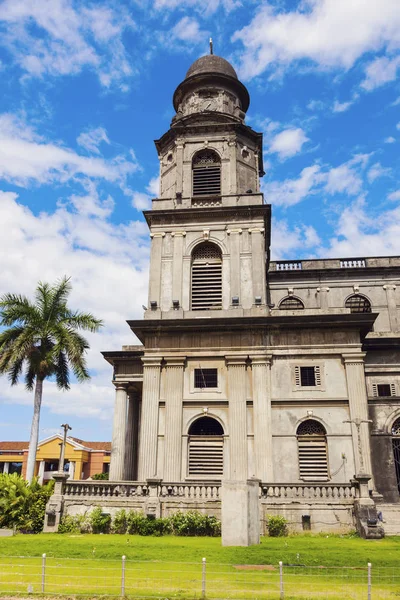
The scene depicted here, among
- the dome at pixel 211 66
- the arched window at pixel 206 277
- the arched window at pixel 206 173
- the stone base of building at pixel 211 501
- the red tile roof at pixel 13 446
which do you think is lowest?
the stone base of building at pixel 211 501

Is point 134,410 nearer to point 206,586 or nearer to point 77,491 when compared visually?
point 77,491

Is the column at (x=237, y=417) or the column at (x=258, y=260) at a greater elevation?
the column at (x=258, y=260)

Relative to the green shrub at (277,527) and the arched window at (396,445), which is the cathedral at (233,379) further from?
the green shrub at (277,527)

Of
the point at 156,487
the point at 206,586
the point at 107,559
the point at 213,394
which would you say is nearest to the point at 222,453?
the point at 213,394

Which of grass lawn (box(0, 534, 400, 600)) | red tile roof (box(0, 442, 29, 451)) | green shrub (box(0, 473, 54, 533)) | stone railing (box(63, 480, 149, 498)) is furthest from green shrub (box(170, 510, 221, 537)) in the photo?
red tile roof (box(0, 442, 29, 451))

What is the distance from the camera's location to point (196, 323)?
25797mm

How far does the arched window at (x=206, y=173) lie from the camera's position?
2995cm

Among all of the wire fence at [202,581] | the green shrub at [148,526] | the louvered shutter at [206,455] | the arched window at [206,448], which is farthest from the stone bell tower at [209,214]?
the wire fence at [202,581]

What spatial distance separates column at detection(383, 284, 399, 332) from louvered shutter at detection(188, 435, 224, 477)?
47.5ft

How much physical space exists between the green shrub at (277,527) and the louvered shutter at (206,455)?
483 cm

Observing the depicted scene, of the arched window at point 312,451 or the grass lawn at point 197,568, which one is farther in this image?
the arched window at point 312,451

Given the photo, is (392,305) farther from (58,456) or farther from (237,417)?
(58,456)

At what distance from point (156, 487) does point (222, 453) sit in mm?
4528

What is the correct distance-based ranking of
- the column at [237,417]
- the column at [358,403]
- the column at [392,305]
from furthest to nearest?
the column at [392,305]
the column at [237,417]
the column at [358,403]
